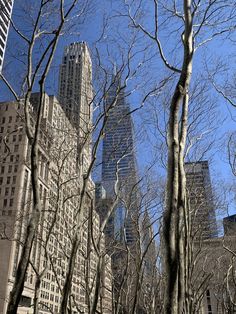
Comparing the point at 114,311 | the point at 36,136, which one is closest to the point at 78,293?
the point at 114,311

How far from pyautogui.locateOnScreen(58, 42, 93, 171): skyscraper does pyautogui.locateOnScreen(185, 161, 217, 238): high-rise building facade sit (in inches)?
171

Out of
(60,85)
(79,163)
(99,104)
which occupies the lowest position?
(79,163)

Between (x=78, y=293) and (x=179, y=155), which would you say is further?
(x=78, y=293)

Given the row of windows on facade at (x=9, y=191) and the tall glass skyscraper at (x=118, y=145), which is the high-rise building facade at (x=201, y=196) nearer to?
the tall glass skyscraper at (x=118, y=145)

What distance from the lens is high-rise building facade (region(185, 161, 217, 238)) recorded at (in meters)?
14.2

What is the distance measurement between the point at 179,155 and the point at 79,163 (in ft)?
23.0

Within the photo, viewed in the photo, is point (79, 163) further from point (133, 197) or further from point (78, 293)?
point (78, 293)

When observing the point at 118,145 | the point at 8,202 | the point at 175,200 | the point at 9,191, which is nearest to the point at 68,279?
the point at 118,145

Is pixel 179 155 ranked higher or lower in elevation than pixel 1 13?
lower

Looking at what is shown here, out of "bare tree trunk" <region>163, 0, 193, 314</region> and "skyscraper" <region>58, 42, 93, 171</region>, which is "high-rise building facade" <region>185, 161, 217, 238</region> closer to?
"skyscraper" <region>58, 42, 93, 171</region>

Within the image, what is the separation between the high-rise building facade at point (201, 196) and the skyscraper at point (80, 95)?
14.3ft

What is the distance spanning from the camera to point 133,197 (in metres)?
16.6

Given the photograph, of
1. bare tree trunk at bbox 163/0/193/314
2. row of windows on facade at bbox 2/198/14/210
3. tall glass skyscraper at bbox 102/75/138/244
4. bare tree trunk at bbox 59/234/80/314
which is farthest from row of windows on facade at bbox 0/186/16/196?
bare tree trunk at bbox 163/0/193/314


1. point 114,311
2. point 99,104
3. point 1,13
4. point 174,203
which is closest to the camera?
point 174,203
